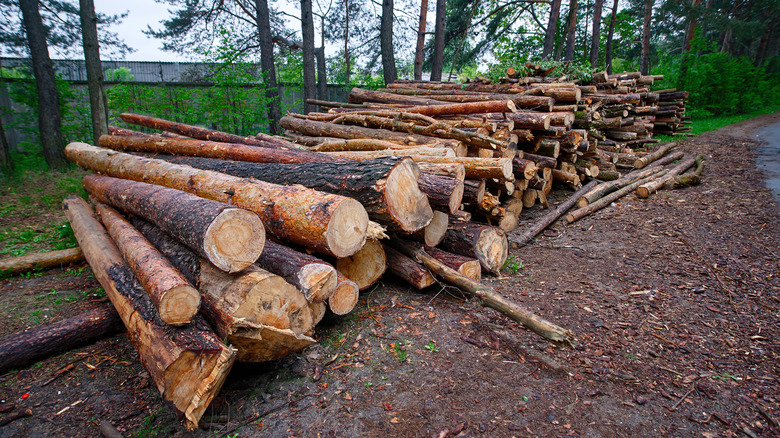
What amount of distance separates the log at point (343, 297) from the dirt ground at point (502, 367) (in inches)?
10.8

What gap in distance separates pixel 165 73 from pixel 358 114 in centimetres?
1453

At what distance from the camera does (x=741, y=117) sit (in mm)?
18594

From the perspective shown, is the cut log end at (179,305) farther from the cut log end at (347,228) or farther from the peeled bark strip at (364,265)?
the peeled bark strip at (364,265)

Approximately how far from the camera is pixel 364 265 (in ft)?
12.7

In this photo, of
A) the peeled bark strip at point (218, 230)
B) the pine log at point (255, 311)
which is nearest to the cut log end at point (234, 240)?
the peeled bark strip at point (218, 230)

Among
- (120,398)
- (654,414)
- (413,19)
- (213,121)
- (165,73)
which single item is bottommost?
(120,398)

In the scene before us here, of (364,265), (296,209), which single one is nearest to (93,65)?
(296,209)

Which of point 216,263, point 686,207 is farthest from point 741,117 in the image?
point 216,263

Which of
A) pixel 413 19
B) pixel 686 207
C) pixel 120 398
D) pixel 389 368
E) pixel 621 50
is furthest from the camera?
pixel 621 50

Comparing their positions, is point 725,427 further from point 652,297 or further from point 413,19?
point 413,19

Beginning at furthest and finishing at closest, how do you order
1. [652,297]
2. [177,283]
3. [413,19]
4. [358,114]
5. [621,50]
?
1. [621,50]
2. [413,19]
3. [358,114]
4. [652,297]
5. [177,283]

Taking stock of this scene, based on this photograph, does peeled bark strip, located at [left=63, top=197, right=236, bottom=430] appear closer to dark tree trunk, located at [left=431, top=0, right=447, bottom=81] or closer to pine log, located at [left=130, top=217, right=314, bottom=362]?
pine log, located at [left=130, top=217, right=314, bottom=362]

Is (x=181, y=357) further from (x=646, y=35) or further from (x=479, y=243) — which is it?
(x=646, y=35)

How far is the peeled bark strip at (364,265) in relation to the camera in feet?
12.6
